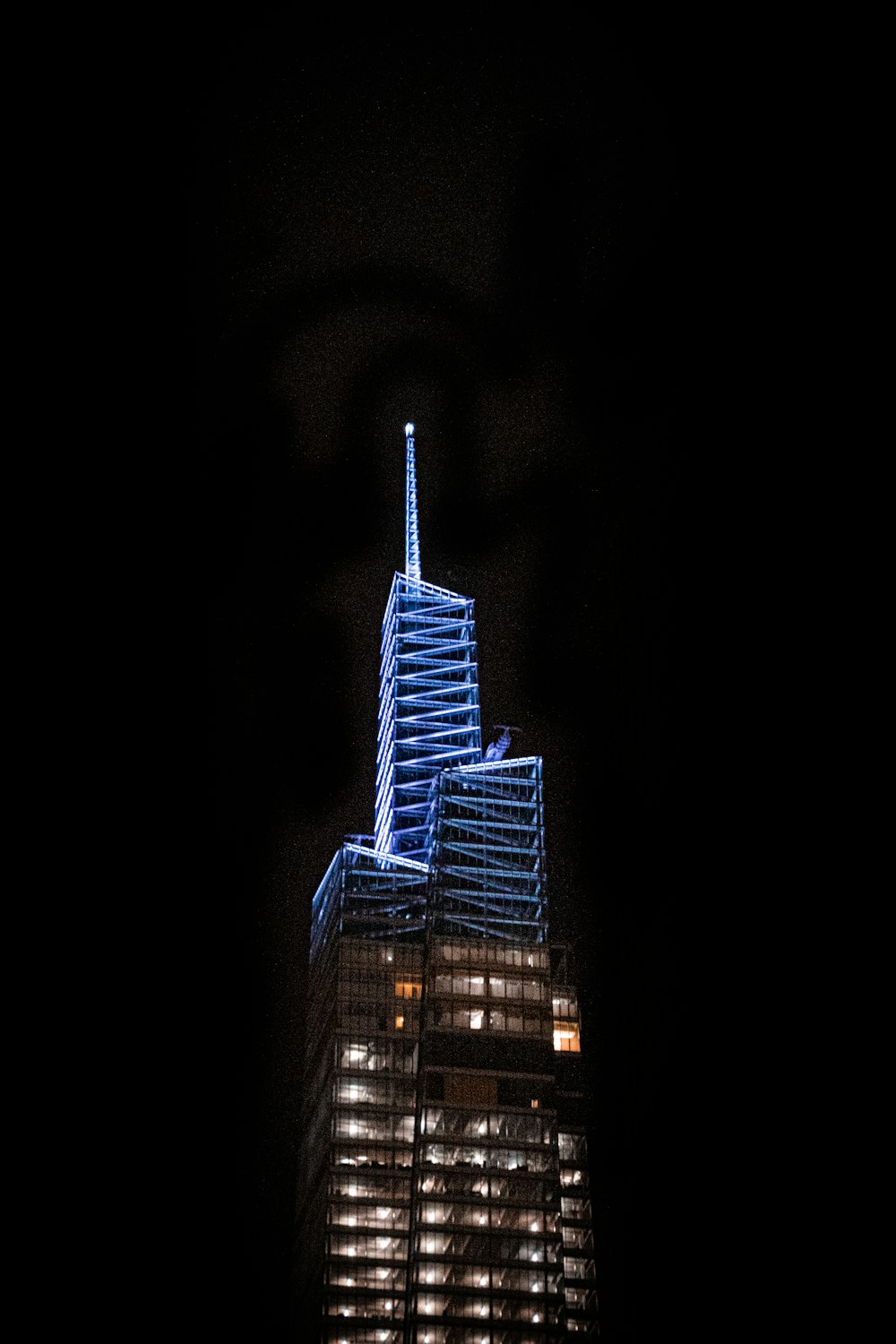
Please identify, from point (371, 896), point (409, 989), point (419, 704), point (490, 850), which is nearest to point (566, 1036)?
point (409, 989)

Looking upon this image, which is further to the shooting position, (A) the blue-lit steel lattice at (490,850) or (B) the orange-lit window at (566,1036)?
(A) the blue-lit steel lattice at (490,850)

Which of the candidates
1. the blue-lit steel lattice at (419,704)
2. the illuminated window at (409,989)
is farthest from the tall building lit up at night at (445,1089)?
the blue-lit steel lattice at (419,704)

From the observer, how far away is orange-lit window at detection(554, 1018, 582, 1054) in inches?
5851

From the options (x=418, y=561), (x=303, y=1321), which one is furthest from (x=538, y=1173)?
(x=418, y=561)

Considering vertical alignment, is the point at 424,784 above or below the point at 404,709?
below

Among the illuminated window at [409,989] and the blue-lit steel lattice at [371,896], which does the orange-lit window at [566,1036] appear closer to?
the illuminated window at [409,989]

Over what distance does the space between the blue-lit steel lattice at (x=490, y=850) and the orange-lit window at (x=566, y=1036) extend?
9.09 m

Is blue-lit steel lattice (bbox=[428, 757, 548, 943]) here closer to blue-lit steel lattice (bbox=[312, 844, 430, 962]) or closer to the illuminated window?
blue-lit steel lattice (bbox=[312, 844, 430, 962])

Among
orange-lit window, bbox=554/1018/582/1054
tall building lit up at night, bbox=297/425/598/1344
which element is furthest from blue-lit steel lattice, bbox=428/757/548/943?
orange-lit window, bbox=554/1018/582/1054

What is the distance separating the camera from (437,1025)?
139 m

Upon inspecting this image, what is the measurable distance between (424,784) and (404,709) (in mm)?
13440

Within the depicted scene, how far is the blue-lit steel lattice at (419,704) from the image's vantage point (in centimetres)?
17088

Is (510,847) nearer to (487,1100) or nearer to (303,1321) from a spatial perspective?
(487,1100)

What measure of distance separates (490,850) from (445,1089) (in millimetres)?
31745
